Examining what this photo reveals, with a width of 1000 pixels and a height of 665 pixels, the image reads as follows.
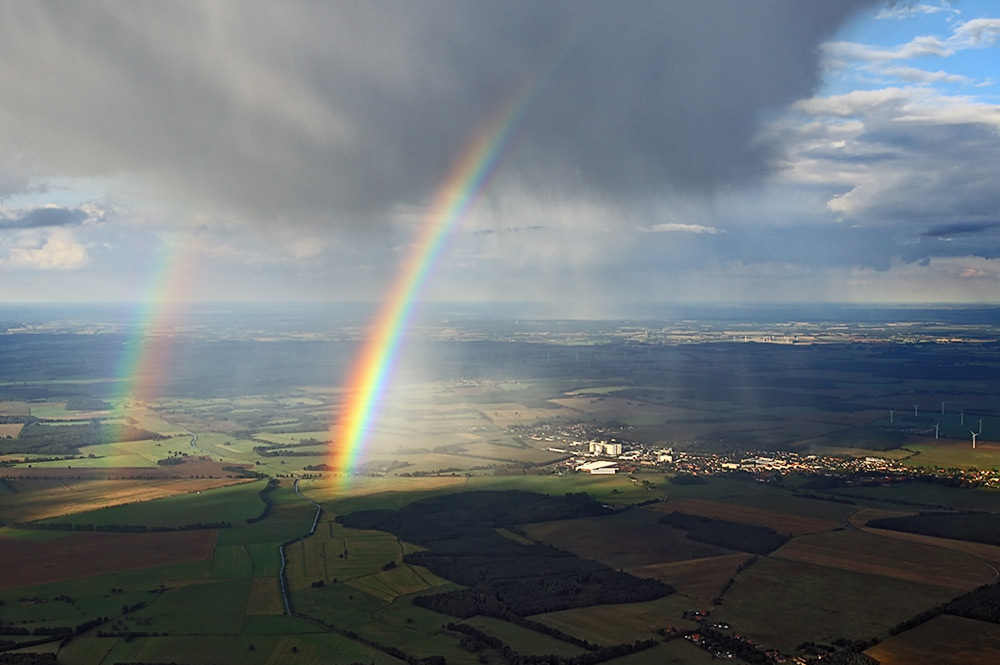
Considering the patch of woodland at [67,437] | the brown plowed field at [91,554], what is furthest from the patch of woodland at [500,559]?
the patch of woodland at [67,437]

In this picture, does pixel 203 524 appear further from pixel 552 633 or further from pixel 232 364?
pixel 232 364

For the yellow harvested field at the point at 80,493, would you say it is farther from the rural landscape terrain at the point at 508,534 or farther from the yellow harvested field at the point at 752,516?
the yellow harvested field at the point at 752,516

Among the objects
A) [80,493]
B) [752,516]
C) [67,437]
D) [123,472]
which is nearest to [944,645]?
[752,516]

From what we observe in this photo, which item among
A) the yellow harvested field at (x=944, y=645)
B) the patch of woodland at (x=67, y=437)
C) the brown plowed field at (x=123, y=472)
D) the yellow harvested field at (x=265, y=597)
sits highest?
the patch of woodland at (x=67, y=437)

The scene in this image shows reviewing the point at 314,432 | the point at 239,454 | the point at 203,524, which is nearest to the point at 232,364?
the point at 314,432

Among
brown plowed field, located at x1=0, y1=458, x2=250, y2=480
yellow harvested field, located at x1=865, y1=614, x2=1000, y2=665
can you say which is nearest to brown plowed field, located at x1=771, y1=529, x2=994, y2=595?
yellow harvested field, located at x1=865, y1=614, x2=1000, y2=665

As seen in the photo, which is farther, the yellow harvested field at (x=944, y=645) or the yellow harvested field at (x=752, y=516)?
the yellow harvested field at (x=752, y=516)

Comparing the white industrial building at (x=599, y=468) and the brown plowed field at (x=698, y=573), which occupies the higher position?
the white industrial building at (x=599, y=468)

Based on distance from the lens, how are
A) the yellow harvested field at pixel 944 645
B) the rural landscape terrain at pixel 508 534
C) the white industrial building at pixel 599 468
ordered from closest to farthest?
the yellow harvested field at pixel 944 645, the rural landscape terrain at pixel 508 534, the white industrial building at pixel 599 468
